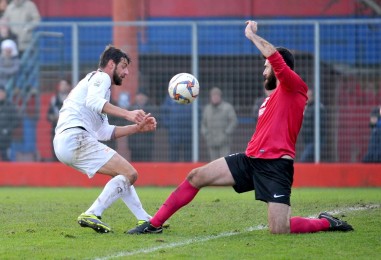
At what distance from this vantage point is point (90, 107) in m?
10.1

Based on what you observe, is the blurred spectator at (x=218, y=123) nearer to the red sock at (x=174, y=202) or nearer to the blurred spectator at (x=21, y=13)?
the blurred spectator at (x=21, y=13)

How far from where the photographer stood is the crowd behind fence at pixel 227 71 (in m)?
18.2

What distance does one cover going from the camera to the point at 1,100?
18844 millimetres

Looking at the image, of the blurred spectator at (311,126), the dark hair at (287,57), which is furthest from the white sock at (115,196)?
the blurred spectator at (311,126)

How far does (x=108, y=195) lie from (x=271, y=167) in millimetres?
1670

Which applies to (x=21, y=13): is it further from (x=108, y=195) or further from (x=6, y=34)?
Answer: (x=108, y=195)

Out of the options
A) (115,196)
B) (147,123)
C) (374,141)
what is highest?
(147,123)

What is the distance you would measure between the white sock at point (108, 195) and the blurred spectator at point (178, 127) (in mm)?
8157

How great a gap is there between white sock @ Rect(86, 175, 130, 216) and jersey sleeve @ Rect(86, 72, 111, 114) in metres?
0.75

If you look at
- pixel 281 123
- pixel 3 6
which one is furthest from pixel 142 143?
pixel 281 123

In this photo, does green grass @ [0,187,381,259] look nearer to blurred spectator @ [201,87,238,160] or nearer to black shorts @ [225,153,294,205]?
black shorts @ [225,153,294,205]

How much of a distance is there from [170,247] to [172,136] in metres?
9.59

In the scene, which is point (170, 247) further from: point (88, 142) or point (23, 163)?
point (23, 163)

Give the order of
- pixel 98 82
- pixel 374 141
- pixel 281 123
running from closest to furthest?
1. pixel 281 123
2. pixel 98 82
3. pixel 374 141
